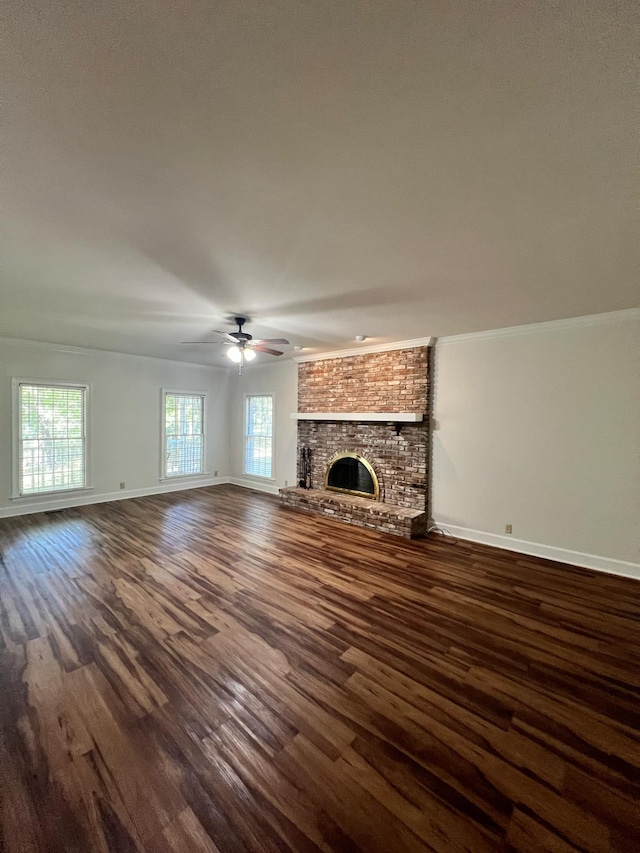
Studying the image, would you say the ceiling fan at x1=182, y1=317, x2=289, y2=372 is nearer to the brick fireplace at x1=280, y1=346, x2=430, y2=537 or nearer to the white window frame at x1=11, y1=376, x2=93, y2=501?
the brick fireplace at x1=280, y1=346, x2=430, y2=537

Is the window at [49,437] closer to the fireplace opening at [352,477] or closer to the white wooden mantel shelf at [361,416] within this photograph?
the white wooden mantel shelf at [361,416]

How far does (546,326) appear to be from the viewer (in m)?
3.89

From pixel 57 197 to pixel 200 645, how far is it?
116 inches

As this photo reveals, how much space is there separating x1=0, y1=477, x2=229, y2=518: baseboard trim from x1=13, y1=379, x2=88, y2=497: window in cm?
20

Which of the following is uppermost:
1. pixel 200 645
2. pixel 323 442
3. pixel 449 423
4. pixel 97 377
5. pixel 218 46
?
pixel 218 46

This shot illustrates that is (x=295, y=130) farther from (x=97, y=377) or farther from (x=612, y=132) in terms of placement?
(x=97, y=377)

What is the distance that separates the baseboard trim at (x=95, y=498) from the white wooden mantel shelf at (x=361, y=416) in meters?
3.07

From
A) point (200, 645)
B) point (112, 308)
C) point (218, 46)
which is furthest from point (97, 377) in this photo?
point (218, 46)

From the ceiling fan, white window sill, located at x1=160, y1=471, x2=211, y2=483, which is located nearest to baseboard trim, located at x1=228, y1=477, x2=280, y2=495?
white window sill, located at x1=160, y1=471, x2=211, y2=483

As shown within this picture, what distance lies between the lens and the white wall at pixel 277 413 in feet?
22.3

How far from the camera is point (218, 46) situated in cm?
101

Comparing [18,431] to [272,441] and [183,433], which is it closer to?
[183,433]

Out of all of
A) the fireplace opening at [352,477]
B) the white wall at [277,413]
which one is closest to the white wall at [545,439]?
the fireplace opening at [352,477]

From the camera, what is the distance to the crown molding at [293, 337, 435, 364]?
484cm
